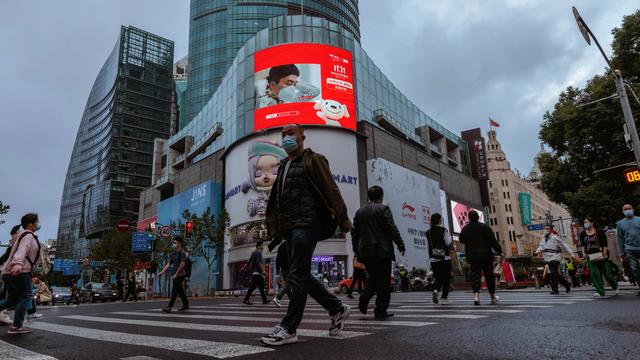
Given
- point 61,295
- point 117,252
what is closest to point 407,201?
point 117,252

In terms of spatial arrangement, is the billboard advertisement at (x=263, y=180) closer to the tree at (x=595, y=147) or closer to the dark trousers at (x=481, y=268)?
the tree at (x=595, y=147)

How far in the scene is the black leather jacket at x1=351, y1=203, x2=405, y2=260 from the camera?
5.68 metres

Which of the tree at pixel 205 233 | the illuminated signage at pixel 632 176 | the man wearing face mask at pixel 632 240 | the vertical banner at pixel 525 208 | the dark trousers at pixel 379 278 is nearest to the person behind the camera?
the dark trousers at pixel 379 278

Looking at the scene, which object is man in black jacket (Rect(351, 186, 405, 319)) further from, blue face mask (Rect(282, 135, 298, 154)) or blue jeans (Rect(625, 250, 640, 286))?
blue jeans (Rect(625, 250, 640, 286))

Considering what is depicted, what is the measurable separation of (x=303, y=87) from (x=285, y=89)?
1.75 meters

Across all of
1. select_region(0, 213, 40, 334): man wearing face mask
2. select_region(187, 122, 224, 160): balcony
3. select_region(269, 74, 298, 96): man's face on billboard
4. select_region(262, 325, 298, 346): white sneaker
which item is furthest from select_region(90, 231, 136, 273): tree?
select_region(262, 325, 298, 346): white sneaker

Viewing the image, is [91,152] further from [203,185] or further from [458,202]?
[458,202]

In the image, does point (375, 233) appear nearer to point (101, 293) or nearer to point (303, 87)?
point (101, 293)

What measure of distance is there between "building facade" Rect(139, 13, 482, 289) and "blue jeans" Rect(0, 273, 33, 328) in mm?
→ 29960

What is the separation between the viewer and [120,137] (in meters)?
103

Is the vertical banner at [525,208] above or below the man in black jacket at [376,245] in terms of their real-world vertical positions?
above

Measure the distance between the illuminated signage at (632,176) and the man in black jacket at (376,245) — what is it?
9.27 m

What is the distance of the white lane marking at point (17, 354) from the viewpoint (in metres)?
3.24

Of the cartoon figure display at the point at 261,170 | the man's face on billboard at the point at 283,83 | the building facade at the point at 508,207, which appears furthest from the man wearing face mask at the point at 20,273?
the building facade at the point at 508,207
